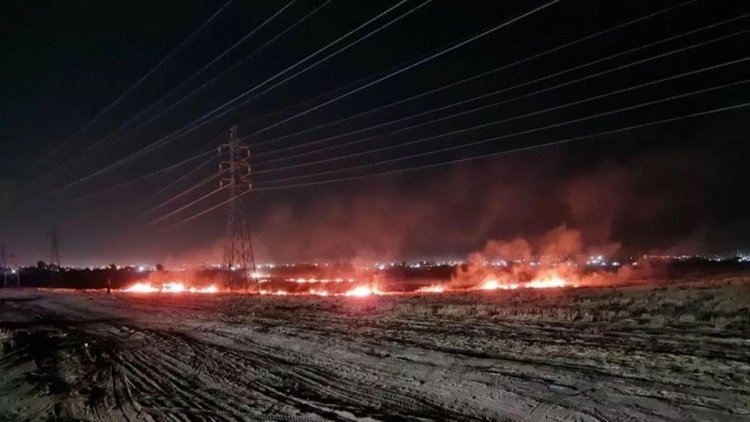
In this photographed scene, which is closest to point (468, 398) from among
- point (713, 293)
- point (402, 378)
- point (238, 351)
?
point (402, 378)

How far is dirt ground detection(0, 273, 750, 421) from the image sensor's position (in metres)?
9.55

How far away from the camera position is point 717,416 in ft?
27.2

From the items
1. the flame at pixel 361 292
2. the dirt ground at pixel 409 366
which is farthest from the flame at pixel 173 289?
the dirt ground at pixel 409 366

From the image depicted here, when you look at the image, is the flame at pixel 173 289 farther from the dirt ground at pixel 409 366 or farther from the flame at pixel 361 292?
the dirt ground at pixel 409 366

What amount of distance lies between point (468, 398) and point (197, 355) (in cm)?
900

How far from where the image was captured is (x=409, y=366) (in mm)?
12867

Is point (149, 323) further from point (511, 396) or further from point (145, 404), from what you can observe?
point (511, 396)

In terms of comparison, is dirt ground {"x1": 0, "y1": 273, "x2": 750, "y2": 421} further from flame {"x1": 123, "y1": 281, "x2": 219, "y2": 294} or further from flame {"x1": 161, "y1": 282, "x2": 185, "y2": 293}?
flame {"x1": 161, "y1": 282, "x2": 185, "y2": 293}

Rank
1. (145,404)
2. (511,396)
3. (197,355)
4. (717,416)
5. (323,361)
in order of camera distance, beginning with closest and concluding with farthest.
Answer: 1. (717,416)
2. (511,396)
3. (145,404)
4. (323,361)
5. (197,355)

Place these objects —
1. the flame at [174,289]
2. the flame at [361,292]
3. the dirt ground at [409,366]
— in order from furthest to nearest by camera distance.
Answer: the flame at [174,289] < the flame at [361,292] < the dirt ground at [409,366]

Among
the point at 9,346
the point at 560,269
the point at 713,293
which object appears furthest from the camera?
the point at 560,269

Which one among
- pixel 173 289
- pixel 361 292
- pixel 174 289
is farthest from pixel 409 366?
pixel 173 289

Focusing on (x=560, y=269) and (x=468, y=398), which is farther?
(x=560, y=269)

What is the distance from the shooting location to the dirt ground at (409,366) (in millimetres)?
9555
